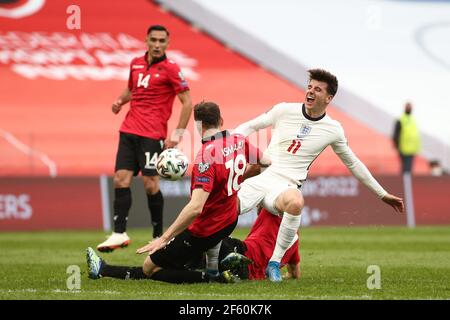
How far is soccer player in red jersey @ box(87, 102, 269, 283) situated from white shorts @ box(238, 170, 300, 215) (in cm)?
70

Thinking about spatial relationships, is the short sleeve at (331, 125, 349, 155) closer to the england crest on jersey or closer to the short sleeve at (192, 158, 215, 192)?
the england crest on jersey

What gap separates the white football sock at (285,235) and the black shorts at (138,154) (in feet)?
8.02

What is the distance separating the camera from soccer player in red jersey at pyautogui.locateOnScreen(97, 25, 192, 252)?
35.1 ft

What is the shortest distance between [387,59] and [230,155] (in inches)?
748

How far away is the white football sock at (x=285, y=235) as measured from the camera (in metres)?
8.70

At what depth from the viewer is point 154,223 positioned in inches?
436

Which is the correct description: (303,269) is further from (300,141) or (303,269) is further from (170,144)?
(170,144)

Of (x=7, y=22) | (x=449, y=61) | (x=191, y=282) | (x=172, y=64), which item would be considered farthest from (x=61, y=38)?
(x=191, y=282)

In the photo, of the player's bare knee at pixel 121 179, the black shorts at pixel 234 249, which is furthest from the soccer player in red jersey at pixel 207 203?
the player's bare knee at pixel 121 179

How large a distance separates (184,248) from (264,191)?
1287mm

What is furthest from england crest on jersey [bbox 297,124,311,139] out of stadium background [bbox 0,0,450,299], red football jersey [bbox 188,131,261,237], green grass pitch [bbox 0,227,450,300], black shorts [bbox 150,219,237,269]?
stadium background [bbox 0,0,450,299]

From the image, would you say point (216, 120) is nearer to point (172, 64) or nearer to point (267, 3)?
point (172, 64)
